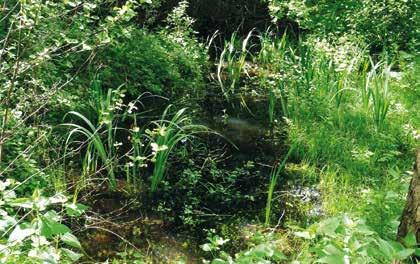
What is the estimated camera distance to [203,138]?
183 inches

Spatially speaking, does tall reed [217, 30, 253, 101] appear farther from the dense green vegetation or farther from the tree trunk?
the tree trunk

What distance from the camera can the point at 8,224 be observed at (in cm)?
170

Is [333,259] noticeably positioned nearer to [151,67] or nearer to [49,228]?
[49,228]

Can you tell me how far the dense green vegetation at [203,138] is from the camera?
8.51 feet

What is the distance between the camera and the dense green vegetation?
2.59 m

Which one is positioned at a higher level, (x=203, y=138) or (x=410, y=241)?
(x=410, y=241)

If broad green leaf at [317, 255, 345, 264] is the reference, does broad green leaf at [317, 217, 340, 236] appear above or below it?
above

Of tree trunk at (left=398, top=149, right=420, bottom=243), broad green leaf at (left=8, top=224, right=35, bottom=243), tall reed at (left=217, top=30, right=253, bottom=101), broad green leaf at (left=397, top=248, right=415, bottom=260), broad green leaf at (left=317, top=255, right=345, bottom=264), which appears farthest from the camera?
tall reed at (left=217, top=30, right=253, bottom=101)

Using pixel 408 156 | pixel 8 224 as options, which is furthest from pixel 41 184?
pixel 408 156

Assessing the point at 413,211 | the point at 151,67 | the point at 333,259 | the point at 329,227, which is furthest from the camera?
the point at 151,67

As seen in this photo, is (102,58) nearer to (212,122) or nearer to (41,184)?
(212,122)

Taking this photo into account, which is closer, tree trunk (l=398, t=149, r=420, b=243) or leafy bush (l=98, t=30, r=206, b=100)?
tree trunk (l=398, t=149, r=420, b=243)

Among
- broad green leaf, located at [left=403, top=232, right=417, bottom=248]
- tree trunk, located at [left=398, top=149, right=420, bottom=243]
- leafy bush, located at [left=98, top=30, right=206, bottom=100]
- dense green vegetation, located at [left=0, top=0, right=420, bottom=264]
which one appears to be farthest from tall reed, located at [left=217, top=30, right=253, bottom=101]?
broad green leaf, located at [left=403, top=232, right=417, bottom=248]

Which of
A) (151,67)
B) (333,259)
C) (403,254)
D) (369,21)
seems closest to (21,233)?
(333,259)
